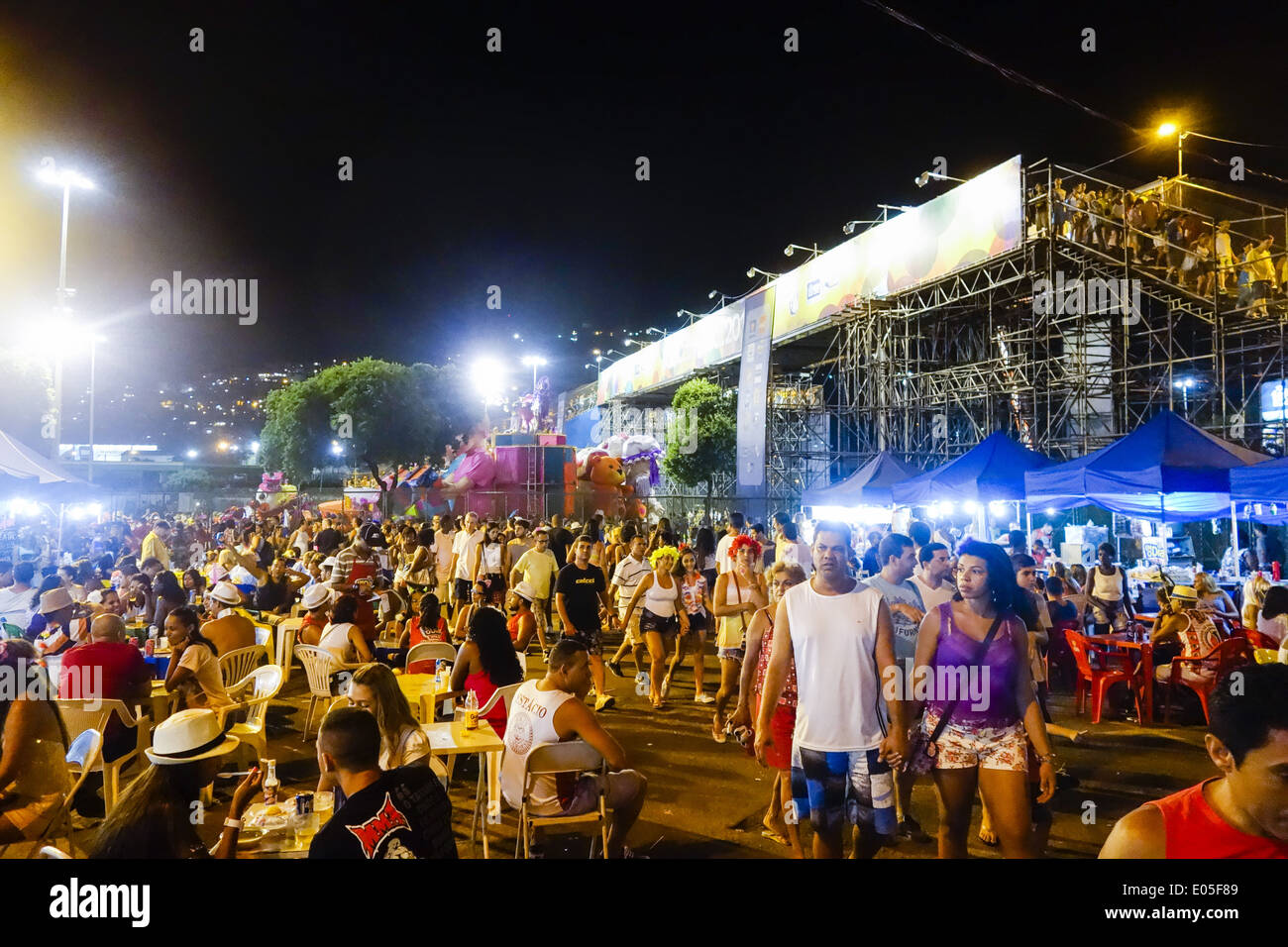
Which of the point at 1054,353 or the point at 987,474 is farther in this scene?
the point at 1054,353

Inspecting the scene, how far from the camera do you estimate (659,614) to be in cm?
765

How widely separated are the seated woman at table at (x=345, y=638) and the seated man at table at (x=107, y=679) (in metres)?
1.45

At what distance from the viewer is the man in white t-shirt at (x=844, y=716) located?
11.0 ft

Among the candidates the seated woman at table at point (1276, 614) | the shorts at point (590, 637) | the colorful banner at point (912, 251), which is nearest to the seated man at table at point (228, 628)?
the shorts at point (590, 637)

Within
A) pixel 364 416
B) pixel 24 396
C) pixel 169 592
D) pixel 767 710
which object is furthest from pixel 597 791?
pixel 24 396

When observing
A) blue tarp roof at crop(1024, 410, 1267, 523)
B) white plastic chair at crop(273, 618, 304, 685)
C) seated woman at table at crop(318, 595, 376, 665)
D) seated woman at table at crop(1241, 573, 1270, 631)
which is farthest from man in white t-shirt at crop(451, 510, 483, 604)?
seated woman at table at crop(1241, 573, 1270, 631)

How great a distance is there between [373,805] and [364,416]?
28.0 metres

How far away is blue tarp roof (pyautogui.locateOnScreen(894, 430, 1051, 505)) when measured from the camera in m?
10.9

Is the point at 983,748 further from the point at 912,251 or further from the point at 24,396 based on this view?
the point at 24,396

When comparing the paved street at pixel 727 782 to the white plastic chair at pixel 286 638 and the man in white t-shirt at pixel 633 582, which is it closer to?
the white plastic chair at pixel 286 638
